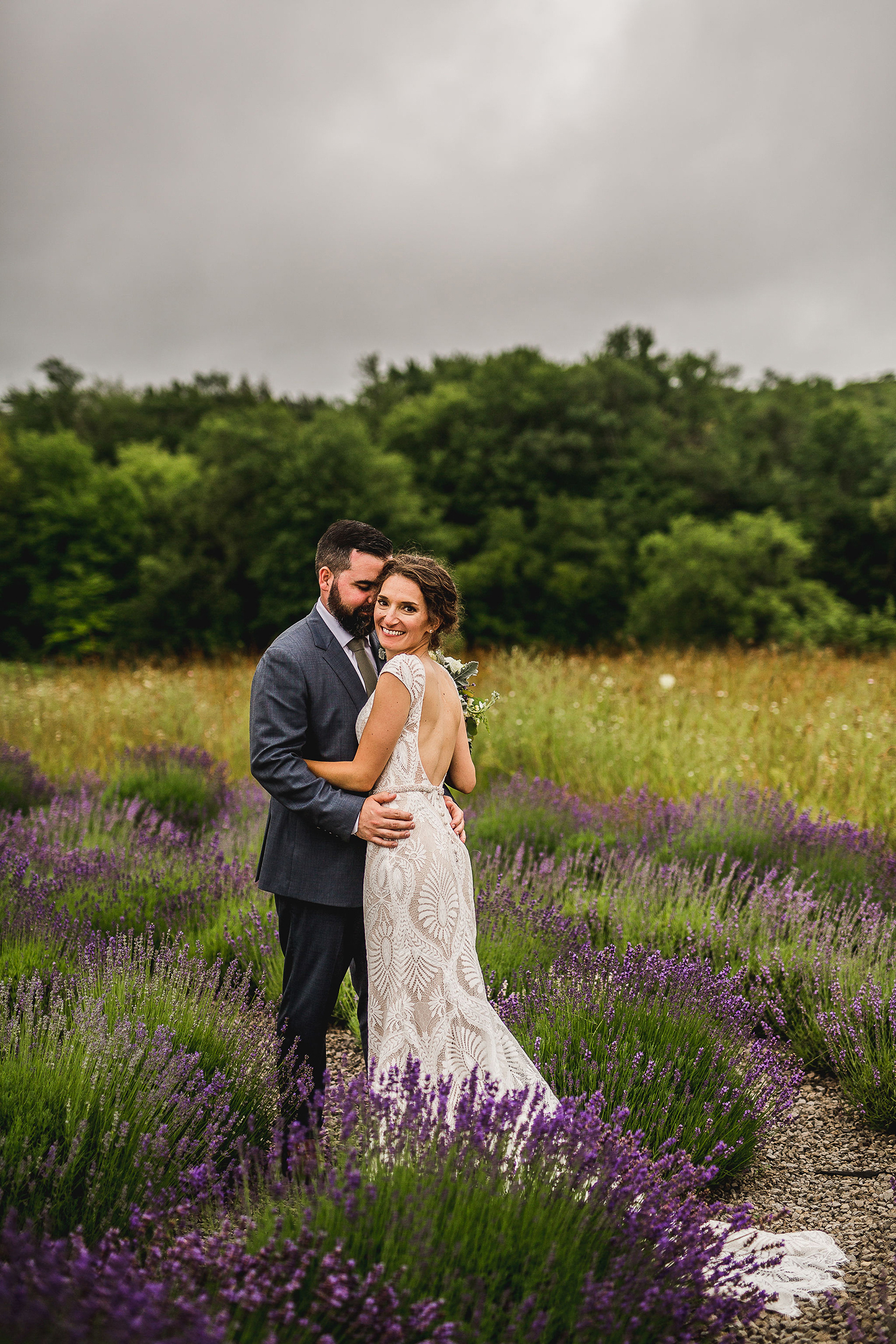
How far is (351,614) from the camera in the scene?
281 centimetres

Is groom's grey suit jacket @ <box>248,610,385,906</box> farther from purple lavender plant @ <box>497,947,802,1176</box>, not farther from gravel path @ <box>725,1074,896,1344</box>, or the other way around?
gravel path @ <box>725,1074,896,1344</box>

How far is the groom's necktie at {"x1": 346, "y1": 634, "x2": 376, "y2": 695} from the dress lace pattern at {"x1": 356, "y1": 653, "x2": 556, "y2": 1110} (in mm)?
260

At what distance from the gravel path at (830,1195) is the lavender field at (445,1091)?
4.3 inches

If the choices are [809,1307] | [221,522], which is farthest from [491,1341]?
[221,522]

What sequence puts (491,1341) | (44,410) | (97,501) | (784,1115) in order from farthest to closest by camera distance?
(44,410) < (97,501) < (784,1115) < (491,1341)

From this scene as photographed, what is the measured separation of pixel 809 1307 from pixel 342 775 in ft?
6.08

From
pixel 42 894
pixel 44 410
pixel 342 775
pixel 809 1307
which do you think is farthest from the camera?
pixel 44 410

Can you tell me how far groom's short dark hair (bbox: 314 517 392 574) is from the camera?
278cm

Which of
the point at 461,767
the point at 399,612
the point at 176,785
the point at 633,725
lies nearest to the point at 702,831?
the point at 633,725

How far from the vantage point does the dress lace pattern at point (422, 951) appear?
8.20 ft

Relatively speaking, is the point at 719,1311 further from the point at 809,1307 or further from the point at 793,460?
the point at 793,460

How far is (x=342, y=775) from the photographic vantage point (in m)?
2.61

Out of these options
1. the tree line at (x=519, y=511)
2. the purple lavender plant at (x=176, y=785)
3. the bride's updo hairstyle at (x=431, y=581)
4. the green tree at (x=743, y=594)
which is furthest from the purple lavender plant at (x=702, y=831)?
the green tree at (x=743, y=594)

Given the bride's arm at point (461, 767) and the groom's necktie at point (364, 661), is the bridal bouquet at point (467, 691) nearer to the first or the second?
the bride's arm at point (461, 767)
